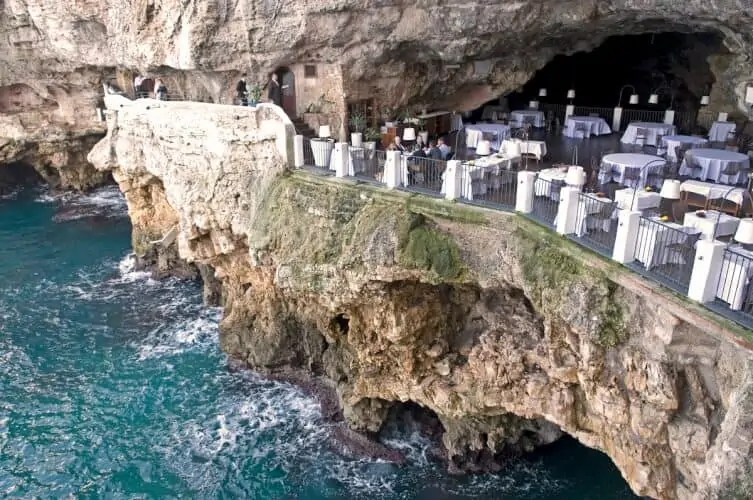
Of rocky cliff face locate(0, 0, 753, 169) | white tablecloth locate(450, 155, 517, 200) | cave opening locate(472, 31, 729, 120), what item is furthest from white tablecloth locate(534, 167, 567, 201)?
cave opening locate(472, 31, 729, 120)

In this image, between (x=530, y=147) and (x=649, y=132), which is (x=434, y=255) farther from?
(x=649, y=132)

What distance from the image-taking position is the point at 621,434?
35.7 ft

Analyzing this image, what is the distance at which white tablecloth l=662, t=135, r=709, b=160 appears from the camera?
54.4 ft

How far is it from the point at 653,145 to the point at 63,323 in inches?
816

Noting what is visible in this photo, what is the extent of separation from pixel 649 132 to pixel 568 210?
8.60 metres

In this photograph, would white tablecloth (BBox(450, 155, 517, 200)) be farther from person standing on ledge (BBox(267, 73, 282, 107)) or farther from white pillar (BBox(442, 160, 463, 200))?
person standing on ledge (BBox(267, 73, 282, 107))

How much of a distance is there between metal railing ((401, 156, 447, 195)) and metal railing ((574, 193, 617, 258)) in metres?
3.67

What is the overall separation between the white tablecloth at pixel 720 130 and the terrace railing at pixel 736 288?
35.1 feet

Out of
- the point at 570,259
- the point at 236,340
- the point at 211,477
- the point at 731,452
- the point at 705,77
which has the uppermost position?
the point at 705,77

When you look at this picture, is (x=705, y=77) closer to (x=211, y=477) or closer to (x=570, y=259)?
(x=570, y=259)

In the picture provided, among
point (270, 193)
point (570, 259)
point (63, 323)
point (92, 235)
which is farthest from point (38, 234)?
point (570, 259)

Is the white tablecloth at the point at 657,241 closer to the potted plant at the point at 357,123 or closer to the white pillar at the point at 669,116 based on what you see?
the potted plant at the point at 357,123

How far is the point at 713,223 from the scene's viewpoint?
10.4m

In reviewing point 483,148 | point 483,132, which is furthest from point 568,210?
point 483,132
